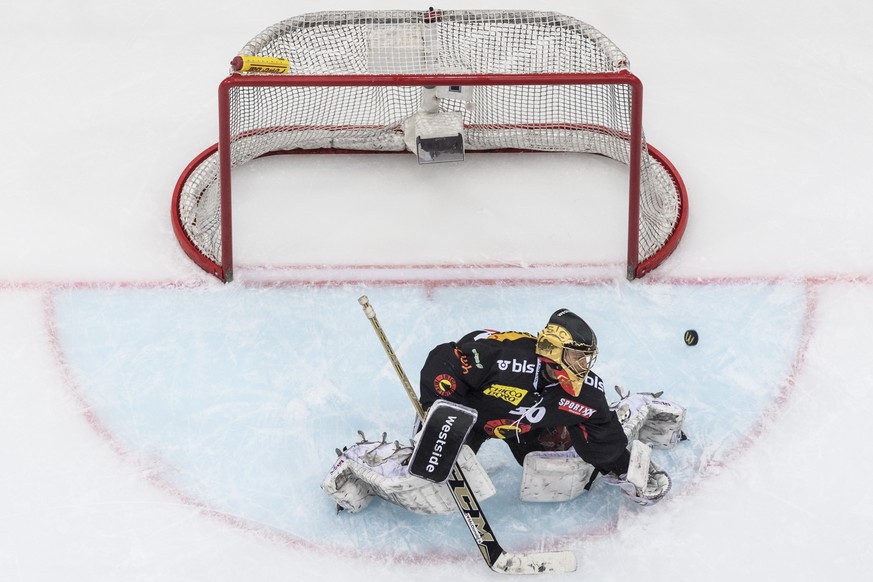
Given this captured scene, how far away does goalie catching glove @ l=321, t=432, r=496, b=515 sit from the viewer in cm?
415

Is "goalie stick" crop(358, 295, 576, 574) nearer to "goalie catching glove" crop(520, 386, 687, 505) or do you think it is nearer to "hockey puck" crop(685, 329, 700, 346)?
"goalie catching glove" crop(520, 386, 687, 505)

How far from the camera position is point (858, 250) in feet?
17.0

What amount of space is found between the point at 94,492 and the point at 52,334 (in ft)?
2.35

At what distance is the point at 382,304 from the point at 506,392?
3.27 feet

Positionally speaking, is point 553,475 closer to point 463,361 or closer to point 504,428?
point 504,428

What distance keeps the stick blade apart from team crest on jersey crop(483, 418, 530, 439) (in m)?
0.36

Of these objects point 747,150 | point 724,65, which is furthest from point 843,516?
point 724,65

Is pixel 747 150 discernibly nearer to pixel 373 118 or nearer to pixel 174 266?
pixel 373 118

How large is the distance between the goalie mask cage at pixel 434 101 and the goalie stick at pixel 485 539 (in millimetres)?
1126

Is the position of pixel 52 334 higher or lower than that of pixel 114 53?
lower

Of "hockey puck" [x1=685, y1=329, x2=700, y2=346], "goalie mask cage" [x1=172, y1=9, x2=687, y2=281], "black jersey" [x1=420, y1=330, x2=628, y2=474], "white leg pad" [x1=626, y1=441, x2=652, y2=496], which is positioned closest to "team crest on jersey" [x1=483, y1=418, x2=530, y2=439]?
"black jersey" [x1=420, y1=330, x2=628, y2=474]

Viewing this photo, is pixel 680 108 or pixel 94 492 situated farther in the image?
pixel 680 108

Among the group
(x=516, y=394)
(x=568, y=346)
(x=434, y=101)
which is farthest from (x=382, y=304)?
(x=568, y=346)

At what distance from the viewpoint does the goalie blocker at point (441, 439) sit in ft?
13.0
